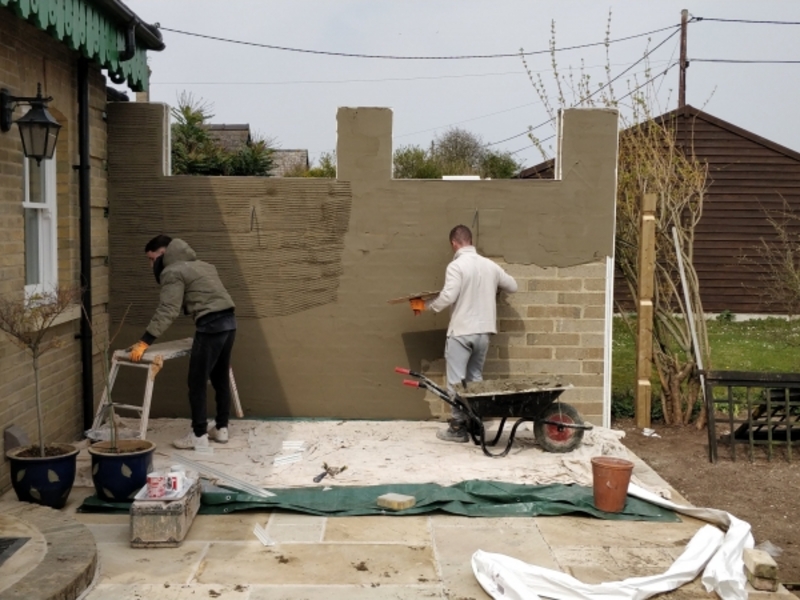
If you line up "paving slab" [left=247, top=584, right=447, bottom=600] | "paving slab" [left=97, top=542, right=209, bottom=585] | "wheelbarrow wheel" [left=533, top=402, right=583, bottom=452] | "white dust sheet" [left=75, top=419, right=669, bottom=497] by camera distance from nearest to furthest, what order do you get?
"paving slab" [left=247, top=584, right=447, bottom=600] → "paving slab" [left=97, top=542, right=209, bottom=585] → "white dust sheet" [left=75, top=419, right=669, bottom=497] → "wheelbarrow wheel" [left=533, top=402, right=583, bottom=452]

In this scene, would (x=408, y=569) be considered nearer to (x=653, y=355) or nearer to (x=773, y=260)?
(x=653, y=355)

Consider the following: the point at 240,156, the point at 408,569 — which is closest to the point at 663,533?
the point at 408,569

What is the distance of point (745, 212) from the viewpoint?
2008cm

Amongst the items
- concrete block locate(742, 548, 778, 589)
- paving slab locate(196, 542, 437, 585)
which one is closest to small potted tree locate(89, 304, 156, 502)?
paving slab locate(196, 542, 437, 585)

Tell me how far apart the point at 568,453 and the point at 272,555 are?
308 cm

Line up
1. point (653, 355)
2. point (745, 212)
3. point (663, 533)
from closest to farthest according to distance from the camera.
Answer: point (663, 533)
point (653, 355)
point (745, 212)

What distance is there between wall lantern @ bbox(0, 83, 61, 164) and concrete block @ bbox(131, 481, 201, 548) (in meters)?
2.44

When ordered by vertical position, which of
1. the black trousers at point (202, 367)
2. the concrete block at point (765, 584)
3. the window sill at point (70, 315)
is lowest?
the concrete block at point (765, 584)

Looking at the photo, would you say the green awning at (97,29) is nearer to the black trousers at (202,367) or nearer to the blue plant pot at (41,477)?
the black trousers at (202,367)

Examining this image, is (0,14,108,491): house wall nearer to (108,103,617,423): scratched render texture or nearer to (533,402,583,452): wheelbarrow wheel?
(108,103,617,423): scratched render texture

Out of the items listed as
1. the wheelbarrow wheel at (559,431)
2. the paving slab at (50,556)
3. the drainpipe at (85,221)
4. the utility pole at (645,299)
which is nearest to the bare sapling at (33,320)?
the paving slab at (50,556)

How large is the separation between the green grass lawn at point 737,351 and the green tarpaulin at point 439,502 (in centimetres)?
338

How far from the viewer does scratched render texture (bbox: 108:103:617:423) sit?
8.52 meters

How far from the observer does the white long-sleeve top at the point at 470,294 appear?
25.6ft
